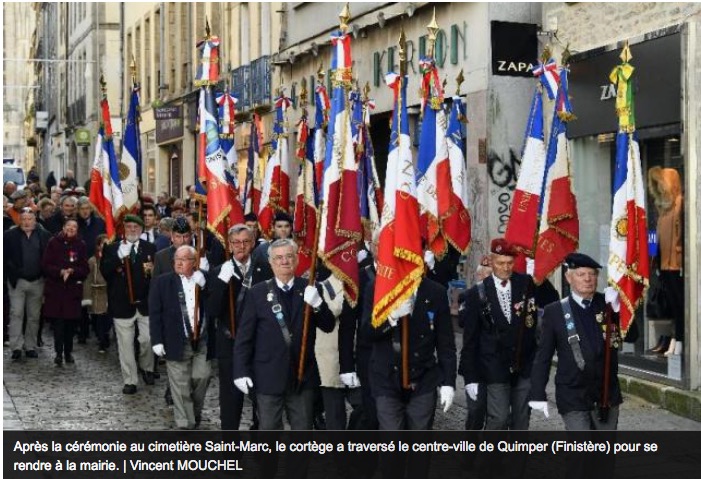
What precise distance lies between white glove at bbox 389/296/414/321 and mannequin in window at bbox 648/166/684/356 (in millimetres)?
5876

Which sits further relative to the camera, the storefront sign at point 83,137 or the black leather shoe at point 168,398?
the storefront sign at point 83,137

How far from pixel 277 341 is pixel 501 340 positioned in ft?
5.85

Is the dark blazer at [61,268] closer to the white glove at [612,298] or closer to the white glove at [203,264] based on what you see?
the white glove at [203,264]

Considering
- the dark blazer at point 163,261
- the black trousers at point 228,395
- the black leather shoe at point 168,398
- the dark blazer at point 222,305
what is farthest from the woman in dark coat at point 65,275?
the black trousers at point 228,395

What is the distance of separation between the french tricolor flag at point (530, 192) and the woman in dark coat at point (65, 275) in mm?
7271

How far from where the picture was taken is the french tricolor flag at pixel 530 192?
12.5m

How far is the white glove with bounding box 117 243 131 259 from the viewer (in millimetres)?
16609

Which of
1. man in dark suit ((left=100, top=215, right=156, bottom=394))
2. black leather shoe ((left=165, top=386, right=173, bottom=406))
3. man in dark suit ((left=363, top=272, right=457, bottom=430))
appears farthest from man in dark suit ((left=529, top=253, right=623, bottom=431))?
man in dark suit ((left=100, top=215, right=156, bottom=394))

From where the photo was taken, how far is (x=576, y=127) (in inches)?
688
